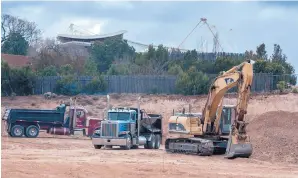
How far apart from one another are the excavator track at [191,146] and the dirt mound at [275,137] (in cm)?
315

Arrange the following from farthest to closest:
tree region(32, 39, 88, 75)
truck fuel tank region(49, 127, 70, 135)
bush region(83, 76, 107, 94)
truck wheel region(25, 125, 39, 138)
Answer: tree region(32, 39, 88, 75)
bush region(83, 76, 107, 94)
truck wheel region(25, 125, 39, 138)
truck fuel tank region(49, 127, 70, 135)

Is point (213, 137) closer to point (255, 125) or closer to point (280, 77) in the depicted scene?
point (255, 125)

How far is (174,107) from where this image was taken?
57.0 m

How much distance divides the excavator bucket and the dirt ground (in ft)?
1.26

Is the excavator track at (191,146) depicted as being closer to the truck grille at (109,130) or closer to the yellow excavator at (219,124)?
the yellow excavator at (219,124)

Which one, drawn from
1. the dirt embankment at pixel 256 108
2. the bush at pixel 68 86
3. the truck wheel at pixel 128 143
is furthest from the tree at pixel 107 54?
the truck wheel at pixel 128 143

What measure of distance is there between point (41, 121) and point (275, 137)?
1584 cm

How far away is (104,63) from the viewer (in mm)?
80688

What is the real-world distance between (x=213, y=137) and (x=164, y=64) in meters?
41.1

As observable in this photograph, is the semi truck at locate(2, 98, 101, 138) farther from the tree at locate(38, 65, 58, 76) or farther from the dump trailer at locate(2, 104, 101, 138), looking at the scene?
the tree at locate(38, 65, 58, 76)

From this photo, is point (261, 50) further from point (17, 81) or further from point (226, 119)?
point (226, 119)

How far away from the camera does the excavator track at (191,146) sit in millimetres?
31062

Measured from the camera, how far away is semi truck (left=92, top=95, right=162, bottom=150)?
33.9m

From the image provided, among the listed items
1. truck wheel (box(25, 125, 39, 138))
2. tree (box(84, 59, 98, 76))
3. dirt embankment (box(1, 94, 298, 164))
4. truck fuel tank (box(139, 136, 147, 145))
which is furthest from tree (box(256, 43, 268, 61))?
truck fuel tank (box(139, 136, 147, 145))
